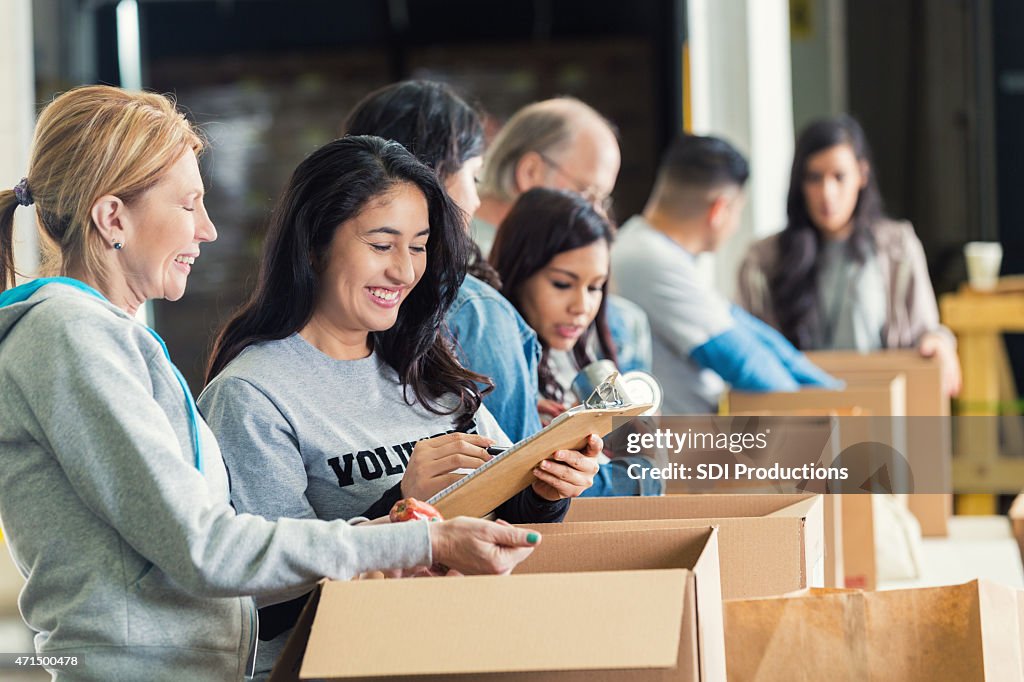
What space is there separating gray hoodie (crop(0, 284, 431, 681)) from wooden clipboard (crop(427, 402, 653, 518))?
178 millimetres

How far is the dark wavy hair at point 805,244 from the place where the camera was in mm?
4344

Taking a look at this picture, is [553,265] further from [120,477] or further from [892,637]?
[120,477]

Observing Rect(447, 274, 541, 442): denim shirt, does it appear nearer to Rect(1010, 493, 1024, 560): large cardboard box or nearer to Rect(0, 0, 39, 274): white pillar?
Rect(1010, 493, 1024, 560): large cardboard box

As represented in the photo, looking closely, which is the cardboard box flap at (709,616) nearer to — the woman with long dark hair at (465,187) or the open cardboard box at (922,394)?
the woman with long dark hair at (465,187)

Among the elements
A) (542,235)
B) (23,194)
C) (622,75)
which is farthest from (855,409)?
(622,75)

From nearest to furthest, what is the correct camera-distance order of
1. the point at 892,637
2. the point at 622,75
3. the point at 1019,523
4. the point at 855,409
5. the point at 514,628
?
the point at 514,628
the point at 892,637
the point at 1019,523
the point at 855,409
the point at 622,75

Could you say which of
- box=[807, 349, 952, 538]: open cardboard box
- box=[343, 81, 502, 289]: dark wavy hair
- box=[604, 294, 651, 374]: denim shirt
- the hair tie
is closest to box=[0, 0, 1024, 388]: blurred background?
box=[807, 349, 952, 538]: open cardboard box

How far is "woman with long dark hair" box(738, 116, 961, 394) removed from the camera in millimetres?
4312

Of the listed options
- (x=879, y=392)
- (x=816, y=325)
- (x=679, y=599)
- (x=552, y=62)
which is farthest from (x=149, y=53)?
(x=679, y=599)

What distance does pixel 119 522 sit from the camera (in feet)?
4.24

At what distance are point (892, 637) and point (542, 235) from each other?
1132 millimetres

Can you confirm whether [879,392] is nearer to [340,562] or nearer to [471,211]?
[471,211]

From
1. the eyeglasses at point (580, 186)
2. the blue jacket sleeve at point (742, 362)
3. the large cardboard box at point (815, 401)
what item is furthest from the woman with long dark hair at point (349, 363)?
the blue jacket sleeve at point (742, 362)

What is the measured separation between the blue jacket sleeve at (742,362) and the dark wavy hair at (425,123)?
1317 millimetres
